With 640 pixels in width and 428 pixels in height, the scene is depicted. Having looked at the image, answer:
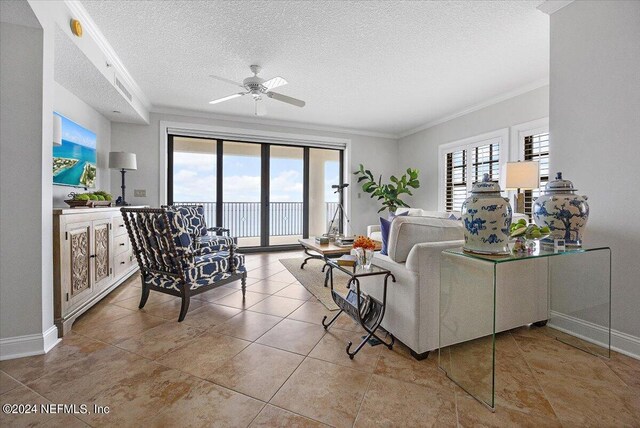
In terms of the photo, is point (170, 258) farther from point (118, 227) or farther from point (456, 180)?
point (456, 180)

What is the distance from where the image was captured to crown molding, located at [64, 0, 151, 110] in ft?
7.47

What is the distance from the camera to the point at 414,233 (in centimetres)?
193

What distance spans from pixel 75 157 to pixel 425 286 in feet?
13.4

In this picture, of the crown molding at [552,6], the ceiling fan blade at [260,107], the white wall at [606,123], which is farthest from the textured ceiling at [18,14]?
the white wall at [606,123]

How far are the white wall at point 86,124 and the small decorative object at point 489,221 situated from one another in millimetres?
4015

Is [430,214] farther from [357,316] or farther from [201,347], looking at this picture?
[201,347]

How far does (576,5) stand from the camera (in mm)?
2168

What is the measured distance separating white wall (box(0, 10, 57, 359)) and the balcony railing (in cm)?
357

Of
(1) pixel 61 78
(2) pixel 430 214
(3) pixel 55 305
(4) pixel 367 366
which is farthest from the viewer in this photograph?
(2) pixel 430 214

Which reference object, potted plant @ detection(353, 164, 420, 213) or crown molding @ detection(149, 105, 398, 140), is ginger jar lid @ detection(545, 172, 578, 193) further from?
crown molding @ detection(149, 105, 398, 140)

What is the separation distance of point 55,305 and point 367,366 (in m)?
2.29

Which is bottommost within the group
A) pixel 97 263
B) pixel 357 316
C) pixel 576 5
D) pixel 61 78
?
pixel 357 316

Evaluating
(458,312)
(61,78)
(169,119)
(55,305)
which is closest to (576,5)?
(458,312)

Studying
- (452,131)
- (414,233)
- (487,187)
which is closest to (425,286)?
(414,233)
